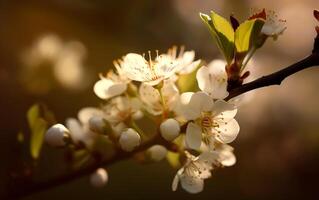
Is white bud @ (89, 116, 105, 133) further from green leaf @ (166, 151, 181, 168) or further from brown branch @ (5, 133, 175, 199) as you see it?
green leaf @ (166, 151, 181, 168)

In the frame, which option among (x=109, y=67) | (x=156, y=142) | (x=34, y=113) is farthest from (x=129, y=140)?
(x=109, y=67)

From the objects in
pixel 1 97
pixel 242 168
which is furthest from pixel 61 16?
pixel 242 168

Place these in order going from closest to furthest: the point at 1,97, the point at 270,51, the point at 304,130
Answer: the point at 1,97
the point at 304,130
the point at 270,51

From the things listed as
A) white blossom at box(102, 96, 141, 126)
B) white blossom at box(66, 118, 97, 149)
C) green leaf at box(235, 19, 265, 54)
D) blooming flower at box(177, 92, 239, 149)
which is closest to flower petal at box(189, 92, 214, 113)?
blooming flower at box(177, 92, 239, 149)

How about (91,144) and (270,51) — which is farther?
(270,51)

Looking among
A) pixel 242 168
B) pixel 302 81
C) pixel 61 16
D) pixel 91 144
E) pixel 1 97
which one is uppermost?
pixel 61 16

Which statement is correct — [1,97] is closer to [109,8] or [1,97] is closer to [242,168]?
[109,8]
